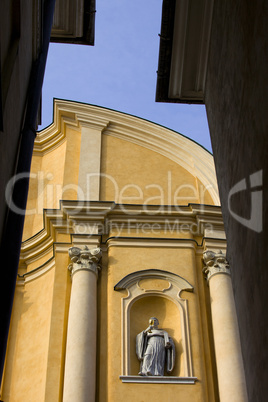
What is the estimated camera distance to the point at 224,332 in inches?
430

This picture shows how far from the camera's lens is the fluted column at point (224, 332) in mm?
10141

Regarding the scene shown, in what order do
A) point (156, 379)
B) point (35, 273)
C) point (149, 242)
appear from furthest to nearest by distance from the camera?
1. point (35, 273)
2. point (149, 242)
3. point (156, 379)

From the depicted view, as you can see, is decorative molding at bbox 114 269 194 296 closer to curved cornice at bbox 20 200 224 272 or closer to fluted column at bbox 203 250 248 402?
fluted column at bbox 203 250 248 402

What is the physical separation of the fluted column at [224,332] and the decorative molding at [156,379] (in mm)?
549

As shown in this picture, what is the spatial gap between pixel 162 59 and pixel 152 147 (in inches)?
330

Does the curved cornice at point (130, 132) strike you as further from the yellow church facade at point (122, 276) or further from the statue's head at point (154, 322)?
the statue's head at point (154, 322)

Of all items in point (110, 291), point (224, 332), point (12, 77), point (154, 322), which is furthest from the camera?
point (110, 291)

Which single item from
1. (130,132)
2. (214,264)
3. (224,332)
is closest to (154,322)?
(224,332)

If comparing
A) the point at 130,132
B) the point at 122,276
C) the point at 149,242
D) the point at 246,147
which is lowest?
the point at 246,147

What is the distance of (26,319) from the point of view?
1195 cm

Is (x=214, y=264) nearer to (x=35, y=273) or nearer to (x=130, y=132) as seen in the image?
(x=35, y=273)

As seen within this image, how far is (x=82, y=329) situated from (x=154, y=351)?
4.31 feet

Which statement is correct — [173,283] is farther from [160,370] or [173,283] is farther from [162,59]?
[162,59]

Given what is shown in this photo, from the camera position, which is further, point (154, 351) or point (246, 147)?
point (154, 351)
